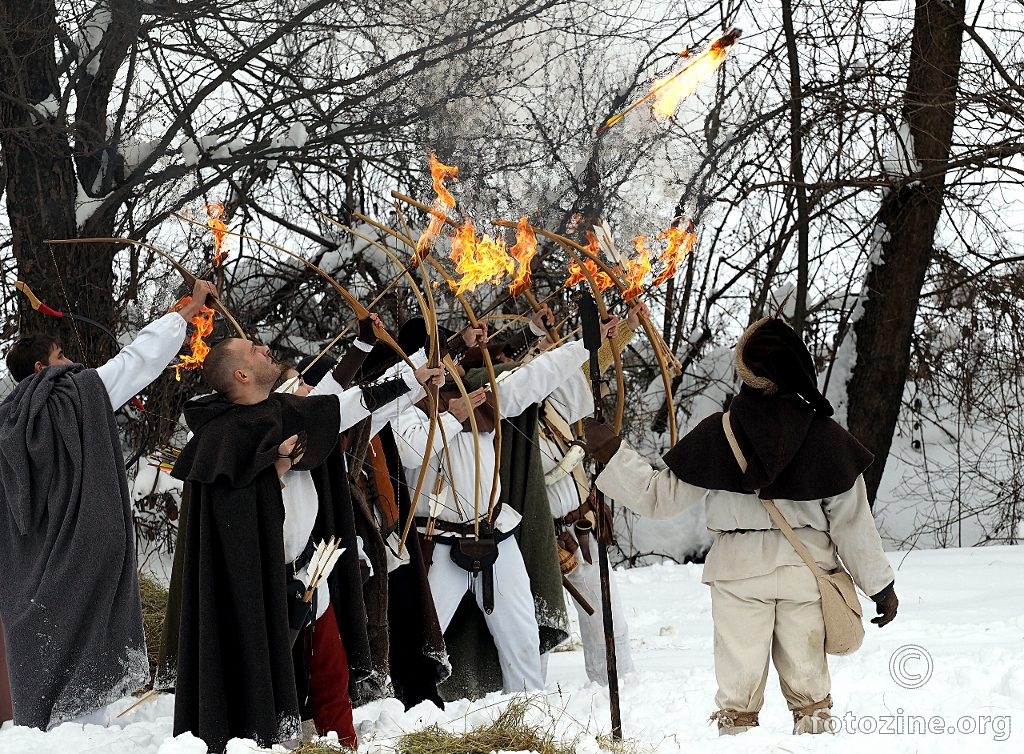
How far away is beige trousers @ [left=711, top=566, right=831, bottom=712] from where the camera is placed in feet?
13.4

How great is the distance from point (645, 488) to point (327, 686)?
4.52 ft

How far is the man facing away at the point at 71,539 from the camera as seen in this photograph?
4.45m

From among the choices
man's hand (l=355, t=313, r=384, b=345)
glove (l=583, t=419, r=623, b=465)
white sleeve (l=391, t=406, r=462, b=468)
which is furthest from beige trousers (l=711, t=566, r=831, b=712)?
man's hand (l=355, t=313, r=384, b=345)

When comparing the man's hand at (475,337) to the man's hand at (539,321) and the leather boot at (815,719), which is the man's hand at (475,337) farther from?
the leather boot at (815,719)

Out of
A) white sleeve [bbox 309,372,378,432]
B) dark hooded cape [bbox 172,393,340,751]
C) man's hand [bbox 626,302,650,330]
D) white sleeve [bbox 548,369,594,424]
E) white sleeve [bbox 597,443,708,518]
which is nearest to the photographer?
dark hooded cape [bbox 172,393,340,751]

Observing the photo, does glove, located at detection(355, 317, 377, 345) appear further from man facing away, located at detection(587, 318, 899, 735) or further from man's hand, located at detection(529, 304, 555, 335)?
man facing away, located at detection(587, 318, 899, 735)

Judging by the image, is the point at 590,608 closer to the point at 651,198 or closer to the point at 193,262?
the point at 651,198

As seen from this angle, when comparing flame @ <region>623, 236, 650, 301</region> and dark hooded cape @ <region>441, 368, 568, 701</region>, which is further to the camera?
dark hooded cape @ <region>441, 368, 568, 701</region>

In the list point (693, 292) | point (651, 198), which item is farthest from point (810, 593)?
point (693, 292)

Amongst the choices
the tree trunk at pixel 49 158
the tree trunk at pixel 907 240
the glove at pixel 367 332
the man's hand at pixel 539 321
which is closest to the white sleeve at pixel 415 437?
the glove at pixel 367 332

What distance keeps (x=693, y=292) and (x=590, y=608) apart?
23.3ft

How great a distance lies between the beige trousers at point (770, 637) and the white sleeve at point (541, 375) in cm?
151

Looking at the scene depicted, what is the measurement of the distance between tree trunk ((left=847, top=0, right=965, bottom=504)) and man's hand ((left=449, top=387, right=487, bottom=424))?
542 centimetres

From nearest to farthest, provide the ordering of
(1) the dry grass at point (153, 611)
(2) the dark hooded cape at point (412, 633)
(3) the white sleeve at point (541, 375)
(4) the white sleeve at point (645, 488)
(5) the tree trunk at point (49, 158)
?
(4) the white sleeve at point (645, 488) < (2) the dark hooded cape at point (412, 633) < (3) the white sleeve at point (541, 375) < (1) the dry grass at point (153, 611) < (5) the tree trunk at point (49, 158)
